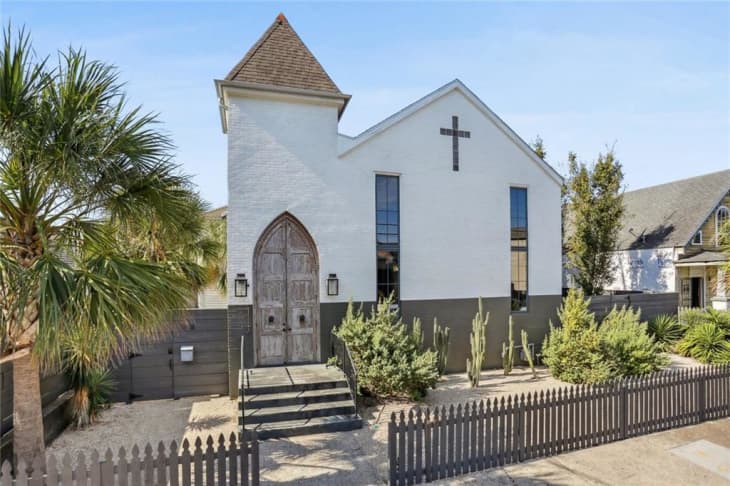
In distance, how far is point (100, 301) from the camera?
436 centimetres

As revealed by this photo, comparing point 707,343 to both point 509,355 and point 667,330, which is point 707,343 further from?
point 509,355

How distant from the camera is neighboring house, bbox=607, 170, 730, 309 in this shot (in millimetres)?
21922

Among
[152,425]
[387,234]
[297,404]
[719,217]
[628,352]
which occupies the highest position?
[719,217]

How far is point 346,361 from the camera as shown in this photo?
8.91 metres

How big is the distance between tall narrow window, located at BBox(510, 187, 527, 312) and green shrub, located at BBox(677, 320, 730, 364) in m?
6.29

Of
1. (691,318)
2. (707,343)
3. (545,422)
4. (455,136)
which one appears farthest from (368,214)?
(691,318)

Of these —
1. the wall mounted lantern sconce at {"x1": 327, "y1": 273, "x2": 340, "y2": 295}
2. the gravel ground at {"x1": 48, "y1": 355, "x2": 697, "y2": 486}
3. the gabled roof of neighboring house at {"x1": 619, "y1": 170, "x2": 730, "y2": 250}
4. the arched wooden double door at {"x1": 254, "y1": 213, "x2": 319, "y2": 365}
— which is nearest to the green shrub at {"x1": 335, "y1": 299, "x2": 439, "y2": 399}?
the gravel ground at {"x1": 48, "y1": 355, "x2": 697, "y2": 486}

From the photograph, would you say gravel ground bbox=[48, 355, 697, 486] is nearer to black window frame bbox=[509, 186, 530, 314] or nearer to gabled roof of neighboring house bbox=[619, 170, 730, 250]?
black window frame bbox=[509, 186, 530, 314]

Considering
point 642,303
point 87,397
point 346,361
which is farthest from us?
point 642,303

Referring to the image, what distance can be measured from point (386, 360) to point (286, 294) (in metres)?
3.16

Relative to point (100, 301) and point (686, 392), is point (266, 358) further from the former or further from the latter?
point (686, 392)

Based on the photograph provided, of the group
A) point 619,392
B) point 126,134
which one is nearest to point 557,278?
point 619,392

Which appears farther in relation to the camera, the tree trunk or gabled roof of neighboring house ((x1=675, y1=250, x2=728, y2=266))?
gabled roof of neighboring house ((x1=675, y1=250, x2=728, y2=266))

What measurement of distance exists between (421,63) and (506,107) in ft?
15.7
